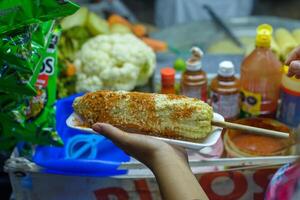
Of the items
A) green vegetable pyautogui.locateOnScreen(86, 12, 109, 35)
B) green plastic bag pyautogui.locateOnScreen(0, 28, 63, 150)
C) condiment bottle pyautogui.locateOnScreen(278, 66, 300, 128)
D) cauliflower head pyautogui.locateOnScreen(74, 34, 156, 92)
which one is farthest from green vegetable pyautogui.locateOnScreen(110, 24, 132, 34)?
condiment bottle pyautogui.locateOnScreen(278, 66, 300, 128)

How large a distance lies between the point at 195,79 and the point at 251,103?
0.64ft

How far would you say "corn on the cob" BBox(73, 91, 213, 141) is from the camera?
98cm

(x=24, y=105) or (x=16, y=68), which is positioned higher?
(x=16, y=68)

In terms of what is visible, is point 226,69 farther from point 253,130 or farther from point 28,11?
point 28,11

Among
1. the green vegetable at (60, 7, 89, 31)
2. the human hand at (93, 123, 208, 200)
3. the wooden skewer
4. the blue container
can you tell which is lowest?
the blue container

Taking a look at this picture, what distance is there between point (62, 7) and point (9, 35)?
0.49ft

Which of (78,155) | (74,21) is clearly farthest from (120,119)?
(74,21)

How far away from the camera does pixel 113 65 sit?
1.55 metres

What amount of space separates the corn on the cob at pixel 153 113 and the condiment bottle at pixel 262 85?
37 cm

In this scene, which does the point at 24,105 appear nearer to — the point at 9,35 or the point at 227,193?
the point at 9,35

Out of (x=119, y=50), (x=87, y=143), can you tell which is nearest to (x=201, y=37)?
(x=119, y=50)

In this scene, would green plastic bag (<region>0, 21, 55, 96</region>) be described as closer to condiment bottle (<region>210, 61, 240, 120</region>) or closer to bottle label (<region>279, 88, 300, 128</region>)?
condiment bottle (<region>210, 61, 240, 120</region>)

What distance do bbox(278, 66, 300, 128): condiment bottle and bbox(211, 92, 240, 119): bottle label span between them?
5.8 inches

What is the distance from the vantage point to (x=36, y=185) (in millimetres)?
1190
